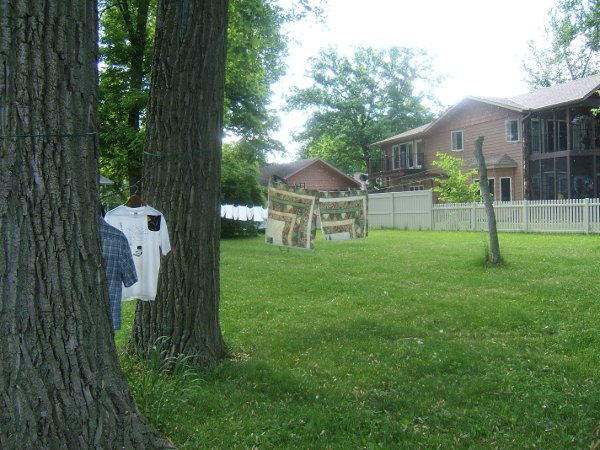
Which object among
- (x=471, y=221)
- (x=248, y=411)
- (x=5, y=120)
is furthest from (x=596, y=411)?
(x=471, y=221)

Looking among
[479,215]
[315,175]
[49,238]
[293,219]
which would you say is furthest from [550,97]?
[49,238]

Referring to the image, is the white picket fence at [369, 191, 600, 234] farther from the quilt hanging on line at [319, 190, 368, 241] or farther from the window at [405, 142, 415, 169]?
the quilt hanging on line at [319, 190, 368, 241]

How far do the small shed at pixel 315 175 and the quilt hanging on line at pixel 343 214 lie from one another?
32305 mm

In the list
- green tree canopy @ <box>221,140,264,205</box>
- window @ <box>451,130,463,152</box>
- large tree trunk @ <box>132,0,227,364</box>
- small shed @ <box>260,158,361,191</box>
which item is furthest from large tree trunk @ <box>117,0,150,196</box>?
small shed @ <box>260,158,361,191</box>

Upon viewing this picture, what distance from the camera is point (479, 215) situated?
23.5 meters

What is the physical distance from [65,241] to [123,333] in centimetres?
407

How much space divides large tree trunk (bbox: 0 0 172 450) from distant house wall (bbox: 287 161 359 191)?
3898cm

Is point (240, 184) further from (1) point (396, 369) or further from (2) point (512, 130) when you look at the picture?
(1) point (396, 369)

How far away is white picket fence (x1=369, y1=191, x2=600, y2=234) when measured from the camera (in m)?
19.9

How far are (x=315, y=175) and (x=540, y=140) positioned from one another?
1735cm

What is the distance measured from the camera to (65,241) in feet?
9.54

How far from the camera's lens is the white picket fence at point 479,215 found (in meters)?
19.9

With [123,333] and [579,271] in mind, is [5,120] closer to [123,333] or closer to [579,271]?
[123,333]

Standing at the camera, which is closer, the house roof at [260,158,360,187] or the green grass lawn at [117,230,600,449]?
the green grass lawn at [117,230,600,449]
